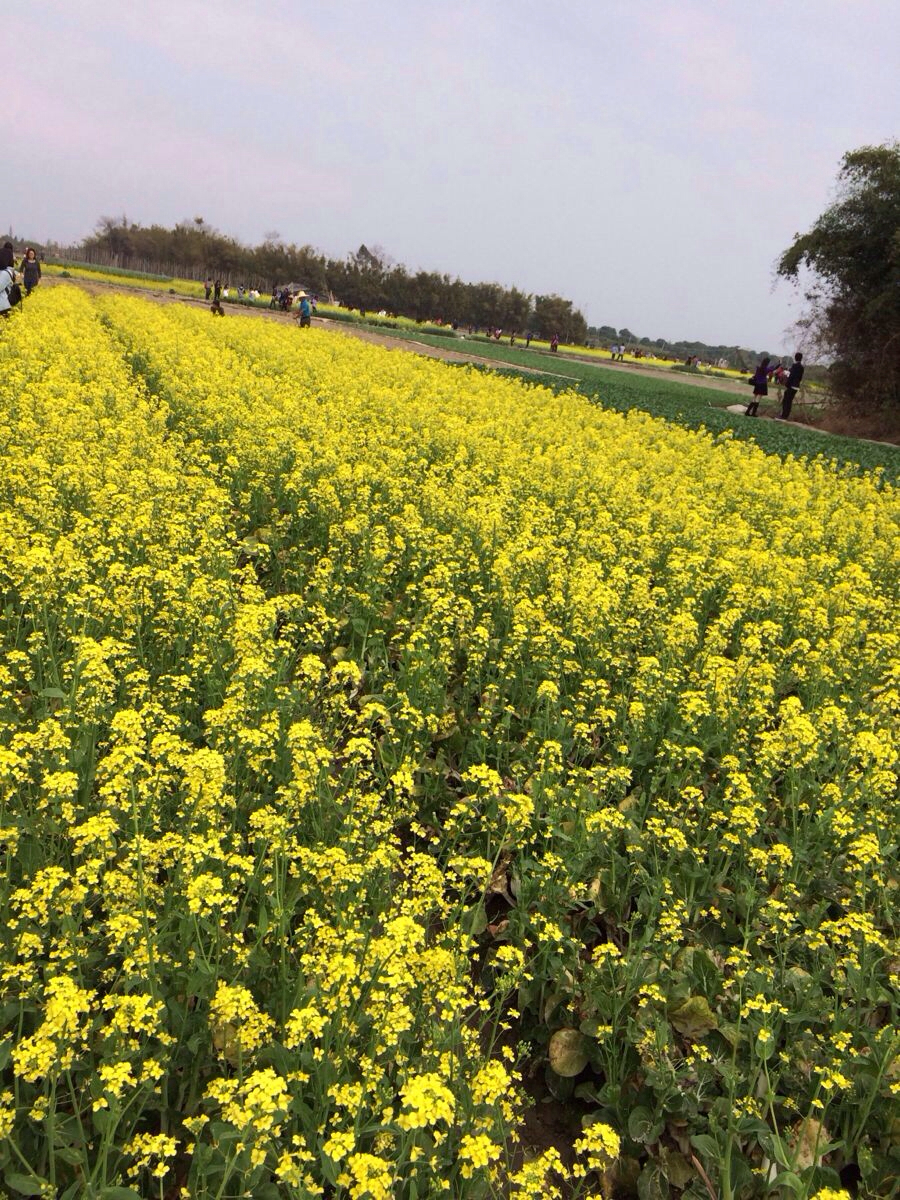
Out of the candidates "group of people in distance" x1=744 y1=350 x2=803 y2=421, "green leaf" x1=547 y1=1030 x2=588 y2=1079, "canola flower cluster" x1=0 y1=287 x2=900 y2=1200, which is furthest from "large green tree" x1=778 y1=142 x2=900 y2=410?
→ "green leaf" x1=547 y1=1030 x2=588 y2=1079

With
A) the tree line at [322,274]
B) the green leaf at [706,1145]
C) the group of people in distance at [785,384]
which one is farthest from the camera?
the tree line at [322,274]

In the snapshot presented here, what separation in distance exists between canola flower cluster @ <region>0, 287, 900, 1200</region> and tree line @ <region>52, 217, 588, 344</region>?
9305cm

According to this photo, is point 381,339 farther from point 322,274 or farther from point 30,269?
point 322,274

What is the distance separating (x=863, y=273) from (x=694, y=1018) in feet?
118

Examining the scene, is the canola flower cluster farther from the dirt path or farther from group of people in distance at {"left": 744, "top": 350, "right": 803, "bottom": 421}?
group of people in distance at {"left": 744, "top": 350, "right": 803, "bottom": 421}

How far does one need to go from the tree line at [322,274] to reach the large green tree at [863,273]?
215 ft

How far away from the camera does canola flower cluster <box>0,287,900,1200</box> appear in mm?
2451

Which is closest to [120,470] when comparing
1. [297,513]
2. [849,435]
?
[297,513]

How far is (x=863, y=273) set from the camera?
31781mm

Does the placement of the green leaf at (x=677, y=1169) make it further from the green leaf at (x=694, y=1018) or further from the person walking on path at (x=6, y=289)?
the person walking on path at (x=6, y=289)

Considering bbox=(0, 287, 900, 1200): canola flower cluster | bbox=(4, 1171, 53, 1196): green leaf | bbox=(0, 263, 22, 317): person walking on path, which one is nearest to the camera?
bbox=(4, 1171, 53, 1196): green leaf

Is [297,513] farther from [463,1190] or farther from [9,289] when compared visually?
[9,289]

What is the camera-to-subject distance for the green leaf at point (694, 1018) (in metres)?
3.18

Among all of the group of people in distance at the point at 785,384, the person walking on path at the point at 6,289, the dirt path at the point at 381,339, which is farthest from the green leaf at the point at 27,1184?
the group of people in distance at the point at 785,384
